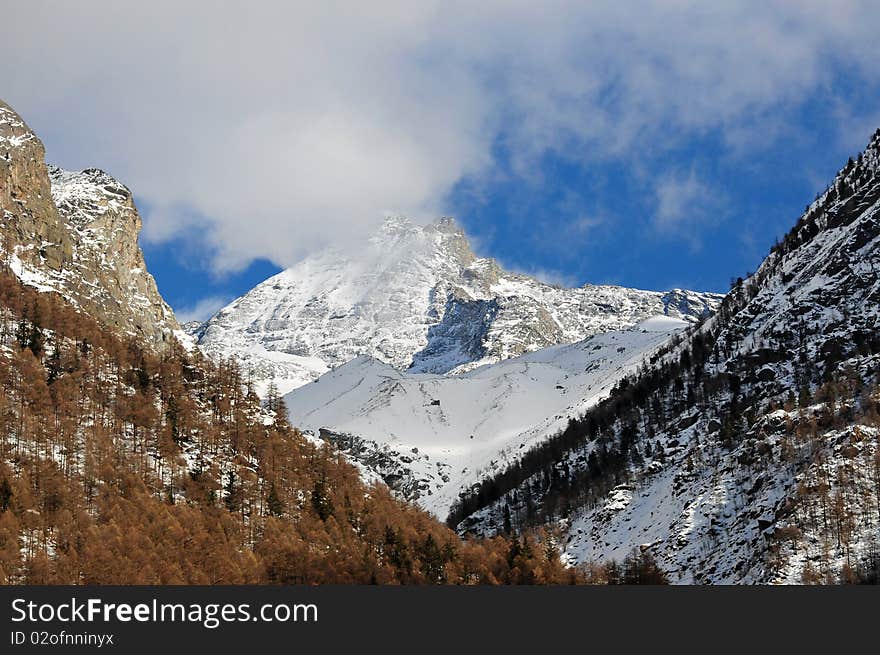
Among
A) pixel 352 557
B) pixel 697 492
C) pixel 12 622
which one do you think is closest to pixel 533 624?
pixel 12 622

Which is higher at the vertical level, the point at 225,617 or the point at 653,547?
the point at 653,547

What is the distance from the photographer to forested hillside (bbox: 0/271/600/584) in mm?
138375

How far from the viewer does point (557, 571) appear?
164m

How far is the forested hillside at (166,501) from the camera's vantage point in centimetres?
13838

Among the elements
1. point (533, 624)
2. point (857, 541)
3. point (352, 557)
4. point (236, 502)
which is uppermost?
point (236, 502)

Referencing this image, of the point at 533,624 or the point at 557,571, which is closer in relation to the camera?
the point at 533,624

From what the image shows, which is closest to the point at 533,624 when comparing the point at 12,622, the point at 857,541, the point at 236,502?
the point at 12,622

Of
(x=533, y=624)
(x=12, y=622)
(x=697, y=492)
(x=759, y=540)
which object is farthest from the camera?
(x=697, y=492)

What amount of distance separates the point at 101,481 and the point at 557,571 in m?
78.6

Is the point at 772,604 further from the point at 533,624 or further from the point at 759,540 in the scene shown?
the point at 759,540

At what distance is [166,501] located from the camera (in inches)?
6122

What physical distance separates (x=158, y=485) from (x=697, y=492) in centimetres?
9839

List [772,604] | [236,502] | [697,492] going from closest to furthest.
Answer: [772,604]
[236,502]
[697,492]

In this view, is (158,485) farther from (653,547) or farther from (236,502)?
(653,547)
